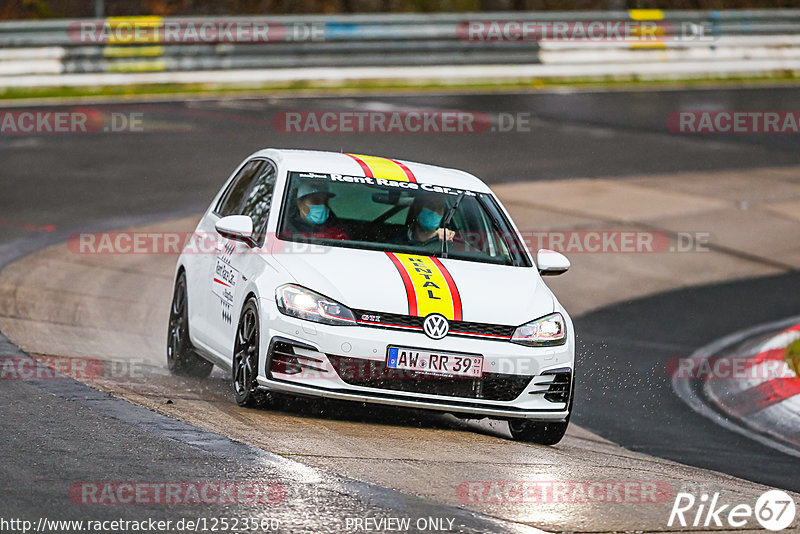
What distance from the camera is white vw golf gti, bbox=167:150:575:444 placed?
7586 millimetres

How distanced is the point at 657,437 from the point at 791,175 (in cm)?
1179

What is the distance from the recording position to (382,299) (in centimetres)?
765

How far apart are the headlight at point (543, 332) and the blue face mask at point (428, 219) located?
41.8 inches

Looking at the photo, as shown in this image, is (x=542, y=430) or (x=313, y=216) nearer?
(x=542, y=430)

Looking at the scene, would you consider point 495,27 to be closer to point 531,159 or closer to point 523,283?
point 531,159

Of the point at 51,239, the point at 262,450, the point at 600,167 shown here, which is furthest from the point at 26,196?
the point at 262,450

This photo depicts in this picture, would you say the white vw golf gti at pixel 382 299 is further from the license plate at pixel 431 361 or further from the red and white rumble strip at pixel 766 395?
the red and white rumble strip at pixel 766 395

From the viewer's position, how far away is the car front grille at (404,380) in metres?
7.55

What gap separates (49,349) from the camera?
945cm
